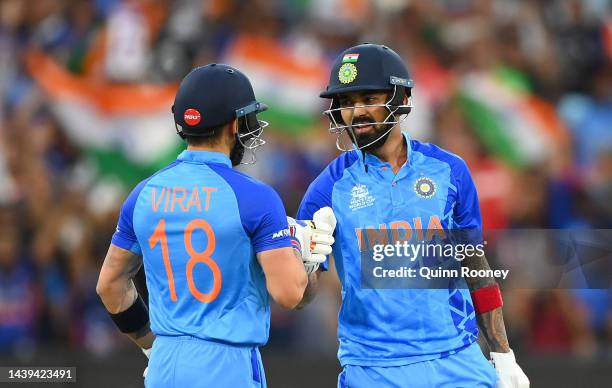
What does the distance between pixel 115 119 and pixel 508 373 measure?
6497 mm

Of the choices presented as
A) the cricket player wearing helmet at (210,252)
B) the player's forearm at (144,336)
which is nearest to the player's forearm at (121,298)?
the player's forearm at (144,336)

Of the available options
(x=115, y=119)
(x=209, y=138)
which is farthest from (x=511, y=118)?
(x=209, y=138)

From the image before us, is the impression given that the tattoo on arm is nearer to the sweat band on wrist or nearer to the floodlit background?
the sweat band on wrist

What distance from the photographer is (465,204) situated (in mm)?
5535

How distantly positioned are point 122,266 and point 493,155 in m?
5.44

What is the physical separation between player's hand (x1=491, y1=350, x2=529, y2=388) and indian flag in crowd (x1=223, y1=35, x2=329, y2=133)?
530cm

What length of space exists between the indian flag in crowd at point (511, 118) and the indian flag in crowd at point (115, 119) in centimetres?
298

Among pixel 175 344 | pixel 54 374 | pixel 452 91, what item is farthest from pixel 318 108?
pixel 175 344

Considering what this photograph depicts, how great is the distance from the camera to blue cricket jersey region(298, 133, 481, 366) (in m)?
5.33

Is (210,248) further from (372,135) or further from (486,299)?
(486,299)

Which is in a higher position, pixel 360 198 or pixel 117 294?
pixel 360 198

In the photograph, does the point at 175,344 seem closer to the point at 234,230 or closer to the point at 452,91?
the point at 234,230

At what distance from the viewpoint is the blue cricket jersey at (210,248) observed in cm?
486

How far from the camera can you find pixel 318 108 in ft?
34.5
